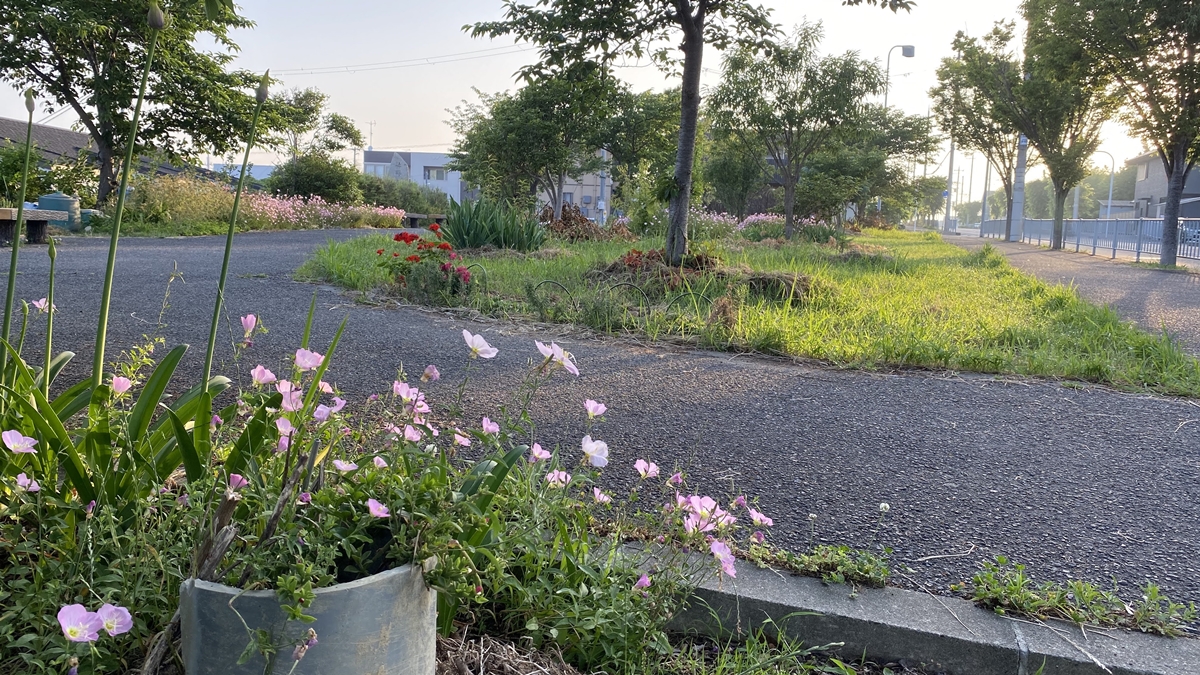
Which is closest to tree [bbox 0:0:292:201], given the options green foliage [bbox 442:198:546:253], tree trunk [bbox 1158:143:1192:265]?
green foliage [bbox 442:198:546:253]

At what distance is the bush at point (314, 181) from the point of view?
1087 inches

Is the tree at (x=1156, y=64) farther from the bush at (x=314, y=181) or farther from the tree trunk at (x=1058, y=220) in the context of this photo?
the bush at (x=314, y=181)

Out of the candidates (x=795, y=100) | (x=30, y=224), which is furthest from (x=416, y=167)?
(x=30, y=224)

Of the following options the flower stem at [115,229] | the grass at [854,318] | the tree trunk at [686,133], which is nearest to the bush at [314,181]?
the grass at [854,318]

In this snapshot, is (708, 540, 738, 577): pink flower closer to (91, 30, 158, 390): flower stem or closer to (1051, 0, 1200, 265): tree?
(91, 30, 158, 390): flower stem

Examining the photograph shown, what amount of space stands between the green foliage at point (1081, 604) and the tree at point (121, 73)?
15530 millimetres

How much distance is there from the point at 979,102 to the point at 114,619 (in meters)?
34.4

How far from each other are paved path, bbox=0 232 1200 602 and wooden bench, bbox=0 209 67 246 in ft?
20.6

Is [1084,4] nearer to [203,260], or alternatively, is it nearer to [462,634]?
[203,260]

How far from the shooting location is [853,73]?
16453mm

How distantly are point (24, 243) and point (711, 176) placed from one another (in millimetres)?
22540

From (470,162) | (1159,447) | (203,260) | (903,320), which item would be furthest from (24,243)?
(470,162)

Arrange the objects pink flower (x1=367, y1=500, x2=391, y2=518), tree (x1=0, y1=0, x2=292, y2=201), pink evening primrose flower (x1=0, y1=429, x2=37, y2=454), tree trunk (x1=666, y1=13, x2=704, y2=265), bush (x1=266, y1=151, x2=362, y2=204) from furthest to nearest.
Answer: bush (x1=266, y1=151, x2=362, y2=204), tree (x1=0, y1=0, x2=292, y2=201), tree trunk (x1=666, y1=13, x2=704, y2=265), pink evening primrose flower (x1=0, y1=429, x2=37, y2=454), pink flower (x1=367, y1=500, x2=391, y2=518)

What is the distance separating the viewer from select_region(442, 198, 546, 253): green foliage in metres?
10.4
